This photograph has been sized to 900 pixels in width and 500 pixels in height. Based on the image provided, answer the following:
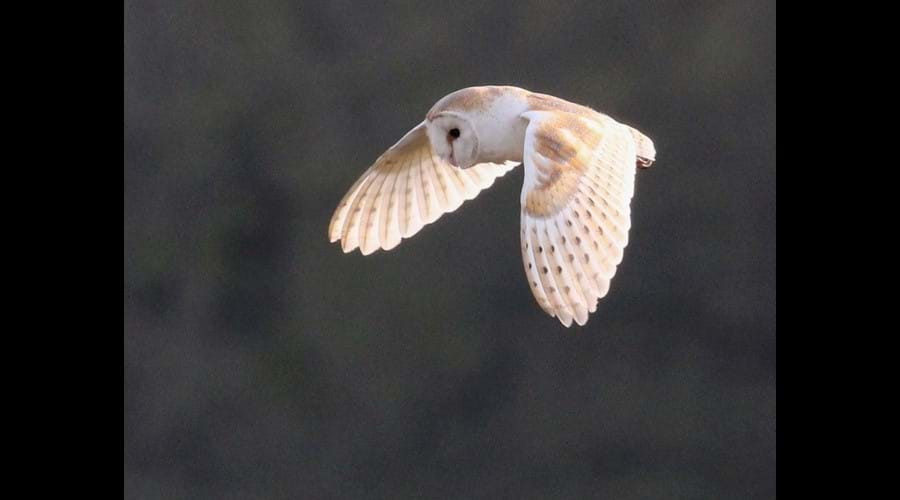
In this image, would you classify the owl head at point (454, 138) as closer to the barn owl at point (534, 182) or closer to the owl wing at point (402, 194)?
the barn owl at point (534, 182)

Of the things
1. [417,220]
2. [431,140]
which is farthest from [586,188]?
[417,220]

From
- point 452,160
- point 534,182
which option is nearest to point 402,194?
point 452,160

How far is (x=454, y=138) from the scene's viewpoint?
297 cm

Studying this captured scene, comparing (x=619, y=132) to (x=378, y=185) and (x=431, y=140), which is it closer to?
(x=431, y=140)

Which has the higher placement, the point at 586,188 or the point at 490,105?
the point at 490,105

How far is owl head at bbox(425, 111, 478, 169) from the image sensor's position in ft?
9.59

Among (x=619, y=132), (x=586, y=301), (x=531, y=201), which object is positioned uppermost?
(x=619, y=132)

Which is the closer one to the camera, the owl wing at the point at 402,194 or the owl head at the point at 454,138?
the owl head at the point at 454,138

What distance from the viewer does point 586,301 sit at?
2582 mm

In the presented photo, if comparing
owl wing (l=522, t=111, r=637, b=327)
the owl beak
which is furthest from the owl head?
owl wing (l=522, t=111, r=637, b=327)

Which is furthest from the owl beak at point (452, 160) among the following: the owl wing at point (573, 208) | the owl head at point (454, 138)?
the owl wing at point (573, 208)

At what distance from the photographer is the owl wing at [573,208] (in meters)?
2.60

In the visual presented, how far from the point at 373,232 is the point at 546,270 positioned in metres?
0.67

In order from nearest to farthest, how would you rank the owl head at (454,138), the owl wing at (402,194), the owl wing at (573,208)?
1. the owl wing at (573,208)
2. the owl head at (454,138)
3. the owl wing at (402,194)
